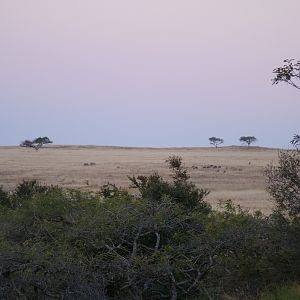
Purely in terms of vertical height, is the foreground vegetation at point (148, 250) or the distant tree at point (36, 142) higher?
the distant tree at point (36, 142)

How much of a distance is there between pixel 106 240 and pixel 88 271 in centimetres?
121

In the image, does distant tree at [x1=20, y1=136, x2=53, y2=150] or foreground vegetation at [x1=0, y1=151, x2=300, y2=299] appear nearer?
foreground vegetation at [x1=0, y1=151, x2=300, y2=299]

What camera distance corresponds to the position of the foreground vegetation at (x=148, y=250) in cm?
817

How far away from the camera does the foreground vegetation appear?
26.8 ft

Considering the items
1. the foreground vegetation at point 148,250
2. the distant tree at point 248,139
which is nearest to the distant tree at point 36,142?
the distant tree at point 248,139

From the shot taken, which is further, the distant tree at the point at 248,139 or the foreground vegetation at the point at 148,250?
the distant tree at the point at 248,139

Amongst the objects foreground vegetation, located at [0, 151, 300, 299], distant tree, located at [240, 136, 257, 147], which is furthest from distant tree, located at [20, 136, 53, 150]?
foreground vegetation, located at [0, 151, 300, 299]

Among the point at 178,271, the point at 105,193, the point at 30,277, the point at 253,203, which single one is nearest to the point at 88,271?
the point at 30,277

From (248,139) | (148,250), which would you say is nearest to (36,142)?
(248,139)

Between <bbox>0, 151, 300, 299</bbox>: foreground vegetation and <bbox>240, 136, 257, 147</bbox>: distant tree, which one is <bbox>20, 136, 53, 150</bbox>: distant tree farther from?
<bbox>0, 151, 300, 299</bbox>: foreground vegetation

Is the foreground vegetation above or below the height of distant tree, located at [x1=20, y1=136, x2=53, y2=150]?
below

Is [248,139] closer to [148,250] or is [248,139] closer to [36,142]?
[36,142]

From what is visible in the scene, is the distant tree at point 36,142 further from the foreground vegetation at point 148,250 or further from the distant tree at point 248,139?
the foreground vegetation at point 148,250

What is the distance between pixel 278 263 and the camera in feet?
30.0
